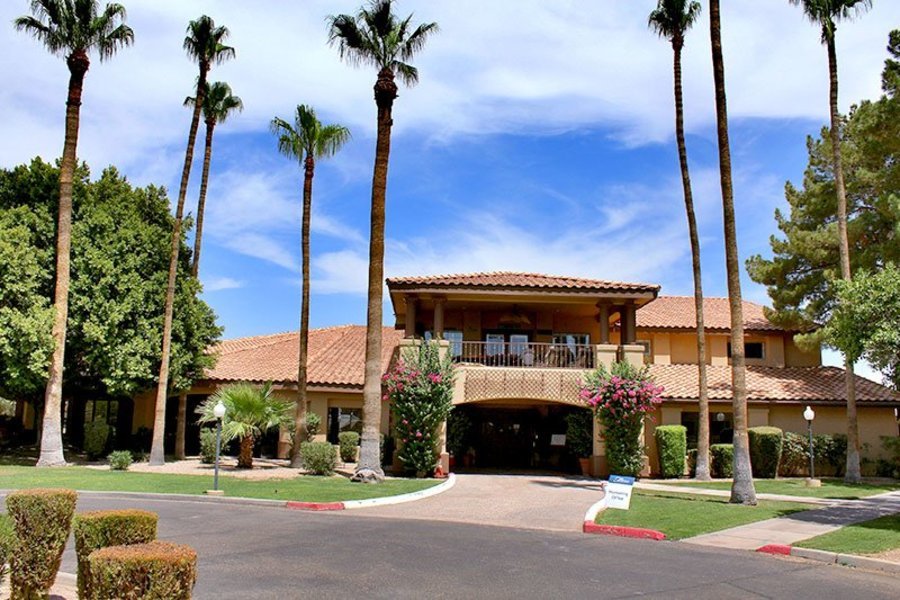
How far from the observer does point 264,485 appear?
65.0ft

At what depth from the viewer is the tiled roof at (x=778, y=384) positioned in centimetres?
2909

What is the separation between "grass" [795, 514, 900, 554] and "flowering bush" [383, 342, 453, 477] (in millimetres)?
12417

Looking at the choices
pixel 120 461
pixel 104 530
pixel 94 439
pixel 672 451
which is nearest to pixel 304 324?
pixel 120 461

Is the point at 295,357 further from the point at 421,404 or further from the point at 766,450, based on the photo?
the point at 766,450

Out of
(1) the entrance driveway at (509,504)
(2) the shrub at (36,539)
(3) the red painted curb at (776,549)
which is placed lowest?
(1) the entrance driveway at (509,504)

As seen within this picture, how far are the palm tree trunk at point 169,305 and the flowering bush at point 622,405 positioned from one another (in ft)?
48.0

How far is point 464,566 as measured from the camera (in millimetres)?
9953

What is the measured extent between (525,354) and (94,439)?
54.4 feet

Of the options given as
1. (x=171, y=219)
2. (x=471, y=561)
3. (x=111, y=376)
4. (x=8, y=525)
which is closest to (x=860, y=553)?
(x=471, y=561)

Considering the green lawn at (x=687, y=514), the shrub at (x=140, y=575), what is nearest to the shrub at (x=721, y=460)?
the green lawn at (x=687, y=514)

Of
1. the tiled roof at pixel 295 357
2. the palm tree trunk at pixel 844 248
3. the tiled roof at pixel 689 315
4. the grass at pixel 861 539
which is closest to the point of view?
the grass at pixel 861 539

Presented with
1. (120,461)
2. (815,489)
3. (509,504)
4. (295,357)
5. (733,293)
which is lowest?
(509,504)

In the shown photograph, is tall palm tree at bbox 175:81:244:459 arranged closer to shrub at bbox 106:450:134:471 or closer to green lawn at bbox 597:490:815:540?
shrub at bbox 106:450:134:471

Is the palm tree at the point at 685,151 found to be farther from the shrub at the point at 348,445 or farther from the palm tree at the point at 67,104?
the palm tree at the point at 67,104
